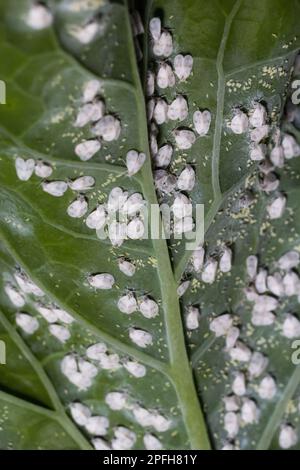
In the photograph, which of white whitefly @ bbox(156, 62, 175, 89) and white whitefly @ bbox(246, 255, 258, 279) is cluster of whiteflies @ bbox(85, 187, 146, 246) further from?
white whitefly @ bbox(246, 255, 258, 279)

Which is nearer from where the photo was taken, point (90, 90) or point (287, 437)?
point (90, 90)

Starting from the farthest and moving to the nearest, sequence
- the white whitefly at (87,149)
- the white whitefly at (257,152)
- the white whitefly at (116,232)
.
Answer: the white whitefly at (257,152) → the white whitefly at (116,232) → the white whitefly at (87,149)

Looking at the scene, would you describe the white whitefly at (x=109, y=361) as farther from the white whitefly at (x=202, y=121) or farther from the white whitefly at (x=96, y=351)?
the white whitefly at (x=202, y=121)

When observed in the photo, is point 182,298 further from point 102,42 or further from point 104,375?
point 102,42

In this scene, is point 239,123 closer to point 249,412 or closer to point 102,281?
point 102,281

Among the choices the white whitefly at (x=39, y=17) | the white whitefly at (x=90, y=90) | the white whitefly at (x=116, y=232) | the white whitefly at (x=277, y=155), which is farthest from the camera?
the white whitefly at (x=277, y=155)

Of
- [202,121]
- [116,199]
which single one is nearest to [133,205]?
[116,199]

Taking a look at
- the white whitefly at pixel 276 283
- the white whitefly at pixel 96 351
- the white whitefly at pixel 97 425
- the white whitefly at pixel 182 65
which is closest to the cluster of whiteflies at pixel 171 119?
the white whitefly at pixel 182 65
